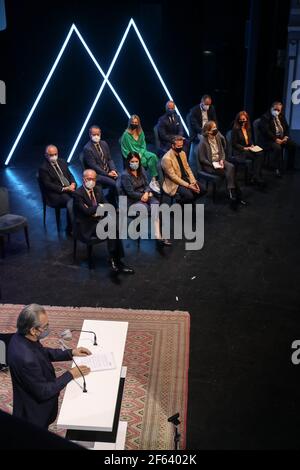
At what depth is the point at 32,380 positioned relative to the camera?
3729 mm

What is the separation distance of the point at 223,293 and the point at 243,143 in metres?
3.39

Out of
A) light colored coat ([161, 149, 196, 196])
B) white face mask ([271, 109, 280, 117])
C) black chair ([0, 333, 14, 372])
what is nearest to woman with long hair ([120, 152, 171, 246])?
light colored coat ([161, 149, 196, 196])

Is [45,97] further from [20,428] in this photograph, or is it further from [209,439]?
[20,428]

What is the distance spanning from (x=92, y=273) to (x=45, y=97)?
15.7 ft

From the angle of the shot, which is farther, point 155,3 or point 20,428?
point 155,3

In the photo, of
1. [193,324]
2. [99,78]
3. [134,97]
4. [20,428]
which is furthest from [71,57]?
[20,428]

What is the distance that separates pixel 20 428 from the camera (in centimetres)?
189

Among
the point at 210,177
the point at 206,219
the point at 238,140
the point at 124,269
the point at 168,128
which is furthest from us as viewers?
the point at 168,128

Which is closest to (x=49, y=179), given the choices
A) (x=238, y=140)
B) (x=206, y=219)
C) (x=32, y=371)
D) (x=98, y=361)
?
(x=206, y=219)

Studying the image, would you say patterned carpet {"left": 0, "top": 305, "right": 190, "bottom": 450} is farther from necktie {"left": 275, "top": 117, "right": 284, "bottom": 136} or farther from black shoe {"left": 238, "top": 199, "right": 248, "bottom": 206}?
necktie {"left": 275, "top": 117, "right": 284, "bottom": 136}

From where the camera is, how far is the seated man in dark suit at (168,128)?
9156 millimetres

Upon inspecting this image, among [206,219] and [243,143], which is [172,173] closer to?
[206,219]

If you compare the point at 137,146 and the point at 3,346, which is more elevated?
the point at 137,146

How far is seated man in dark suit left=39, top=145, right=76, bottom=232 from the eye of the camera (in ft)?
24.5
